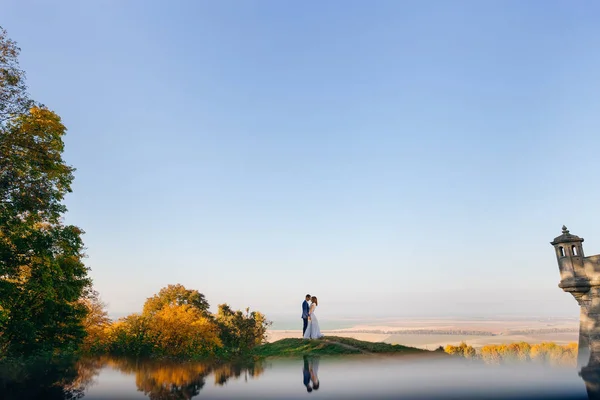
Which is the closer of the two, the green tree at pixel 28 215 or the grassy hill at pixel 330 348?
the green tree at pixel 28 215

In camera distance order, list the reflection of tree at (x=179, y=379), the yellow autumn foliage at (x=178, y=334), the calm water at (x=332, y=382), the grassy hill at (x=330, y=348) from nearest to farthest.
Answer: the calm water at (x=332, y=382)
the reflection of tree at (x=179, y=379)
the grassy hill at (x=330, y=348)
the yellow autumn foliage at (x=178, y=334)

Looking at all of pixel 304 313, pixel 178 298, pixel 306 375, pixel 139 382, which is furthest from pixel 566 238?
pixel 178 298

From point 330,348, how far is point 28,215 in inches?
611

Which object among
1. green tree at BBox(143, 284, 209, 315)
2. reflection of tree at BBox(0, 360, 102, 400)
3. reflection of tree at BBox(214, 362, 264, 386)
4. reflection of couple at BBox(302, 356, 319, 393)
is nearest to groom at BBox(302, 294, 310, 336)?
reflection of couple at BBox(302, 356, 319, 393)

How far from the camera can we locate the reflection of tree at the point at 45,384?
30.9 ft

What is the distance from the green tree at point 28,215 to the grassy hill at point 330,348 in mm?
11456

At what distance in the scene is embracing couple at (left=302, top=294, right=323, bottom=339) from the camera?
20141 millimetres

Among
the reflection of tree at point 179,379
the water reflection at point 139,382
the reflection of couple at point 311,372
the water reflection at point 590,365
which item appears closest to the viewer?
the reflection of tree at point 179,379

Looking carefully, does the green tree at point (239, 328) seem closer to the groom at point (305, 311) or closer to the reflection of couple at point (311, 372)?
the groom at point (305, 311)

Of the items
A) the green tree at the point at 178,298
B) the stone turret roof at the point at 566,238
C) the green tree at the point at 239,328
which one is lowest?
the green tree at the point at 239,328

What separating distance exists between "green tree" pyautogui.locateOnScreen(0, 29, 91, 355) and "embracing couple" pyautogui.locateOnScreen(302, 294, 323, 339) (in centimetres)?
1272

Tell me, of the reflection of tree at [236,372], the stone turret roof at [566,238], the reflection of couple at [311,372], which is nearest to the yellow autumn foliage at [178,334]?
the reflection of tree at [236,372]

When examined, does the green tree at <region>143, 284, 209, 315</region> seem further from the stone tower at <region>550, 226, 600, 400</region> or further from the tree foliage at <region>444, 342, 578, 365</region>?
the stone tower at <region>550, 226, 600, 400</region>

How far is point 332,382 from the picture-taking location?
402 inches
